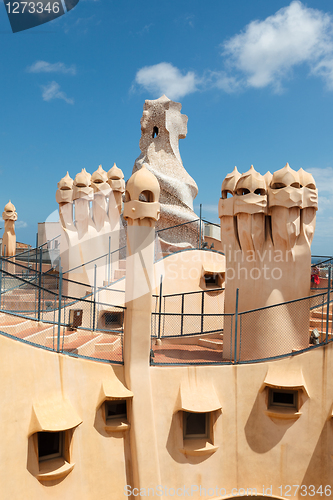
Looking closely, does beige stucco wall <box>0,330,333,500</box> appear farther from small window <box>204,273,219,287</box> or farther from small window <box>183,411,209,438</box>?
small window <box>204,273,219,287</box>

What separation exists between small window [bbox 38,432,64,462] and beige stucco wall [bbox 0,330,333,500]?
1.19ft

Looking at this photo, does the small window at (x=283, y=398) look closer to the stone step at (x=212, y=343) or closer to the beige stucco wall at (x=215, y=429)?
the beige stucco wall at (x=215, y=429)

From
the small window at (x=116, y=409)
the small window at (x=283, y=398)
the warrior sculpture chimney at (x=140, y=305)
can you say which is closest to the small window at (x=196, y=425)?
the warrior sculpture chimney at (x=140, y=305)

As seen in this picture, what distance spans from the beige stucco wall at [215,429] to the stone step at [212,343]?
103 inches

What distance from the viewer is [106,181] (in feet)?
53.3

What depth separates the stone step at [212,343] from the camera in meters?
11.9

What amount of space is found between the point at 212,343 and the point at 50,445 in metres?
5.92

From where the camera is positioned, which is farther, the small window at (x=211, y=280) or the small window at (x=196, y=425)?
the small window at (x=211, y=280)

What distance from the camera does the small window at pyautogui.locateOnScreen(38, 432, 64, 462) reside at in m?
7.44

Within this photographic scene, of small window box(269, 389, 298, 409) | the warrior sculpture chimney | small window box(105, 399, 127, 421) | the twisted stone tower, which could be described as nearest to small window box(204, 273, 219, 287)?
the twisted stone tower

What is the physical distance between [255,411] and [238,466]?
1.31 metres

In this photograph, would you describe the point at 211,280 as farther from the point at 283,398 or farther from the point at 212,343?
the point at 283,398

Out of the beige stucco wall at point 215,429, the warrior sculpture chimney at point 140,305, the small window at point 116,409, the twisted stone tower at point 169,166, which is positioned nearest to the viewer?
the beige stucco wall at point 215,429

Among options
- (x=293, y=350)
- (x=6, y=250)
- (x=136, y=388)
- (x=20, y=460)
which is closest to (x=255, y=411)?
(x=293, y=350)
